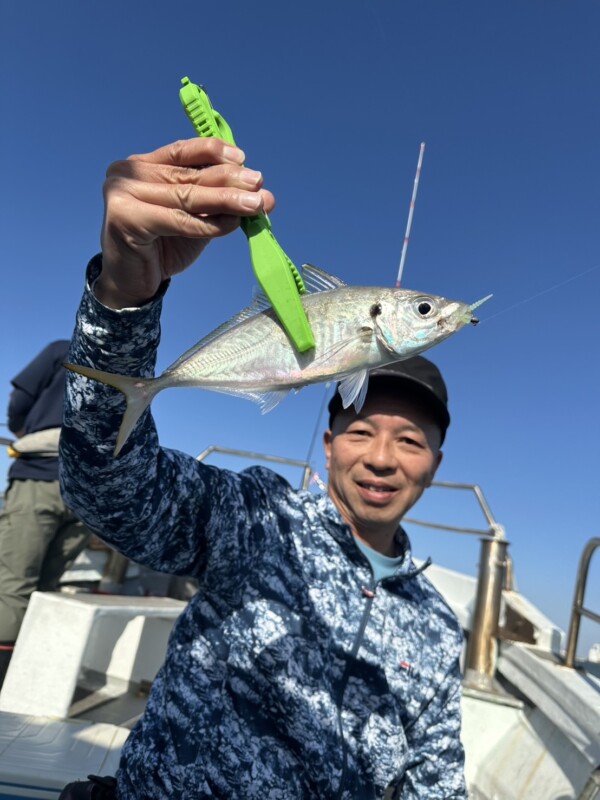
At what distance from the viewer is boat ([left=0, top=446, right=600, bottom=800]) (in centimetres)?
321

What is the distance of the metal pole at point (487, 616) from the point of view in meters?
5.36

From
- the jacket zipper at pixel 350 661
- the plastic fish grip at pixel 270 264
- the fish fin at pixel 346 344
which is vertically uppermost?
the plastic fish grip at pixel 270 264

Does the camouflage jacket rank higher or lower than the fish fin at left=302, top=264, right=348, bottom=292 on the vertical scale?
lower

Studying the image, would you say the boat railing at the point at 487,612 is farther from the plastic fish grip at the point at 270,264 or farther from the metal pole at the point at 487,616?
the plastic fish grip at the point at 270,264

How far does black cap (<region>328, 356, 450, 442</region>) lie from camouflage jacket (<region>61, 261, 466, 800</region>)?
2.28ft

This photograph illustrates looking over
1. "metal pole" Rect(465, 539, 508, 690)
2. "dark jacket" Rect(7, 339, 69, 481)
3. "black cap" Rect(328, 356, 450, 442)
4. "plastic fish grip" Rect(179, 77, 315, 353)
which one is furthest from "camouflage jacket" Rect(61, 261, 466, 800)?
"metal pole" Rect(465, 539, 508, 690)

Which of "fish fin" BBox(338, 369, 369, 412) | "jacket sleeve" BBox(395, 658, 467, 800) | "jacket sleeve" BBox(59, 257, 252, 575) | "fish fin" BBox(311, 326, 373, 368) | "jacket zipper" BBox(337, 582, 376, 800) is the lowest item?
"jacket sleeve" BBox(395, 658, 467, 800)

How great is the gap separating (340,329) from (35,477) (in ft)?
12.5

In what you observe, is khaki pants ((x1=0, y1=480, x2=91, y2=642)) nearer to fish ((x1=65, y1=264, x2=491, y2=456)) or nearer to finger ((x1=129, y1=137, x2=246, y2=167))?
fish ((x1=65, y1=264, x2=491, y2=456))

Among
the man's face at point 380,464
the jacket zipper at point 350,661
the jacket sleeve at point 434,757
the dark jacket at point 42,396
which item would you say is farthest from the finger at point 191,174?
the dark jacket at point 42,396

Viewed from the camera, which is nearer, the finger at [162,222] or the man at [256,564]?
the finger at [162,222]

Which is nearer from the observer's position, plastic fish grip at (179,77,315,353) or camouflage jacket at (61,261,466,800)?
plastic fish grip at (179,77,315,353)

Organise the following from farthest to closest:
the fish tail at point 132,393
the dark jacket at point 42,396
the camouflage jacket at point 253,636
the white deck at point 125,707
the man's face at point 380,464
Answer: the dark jacket at point 42,396
the white deck at point 125,707
the man's face at point 380,464
the camouflage jacket at point 253,636
the fish tail at point 132,393

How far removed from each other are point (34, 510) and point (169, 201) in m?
3.75
